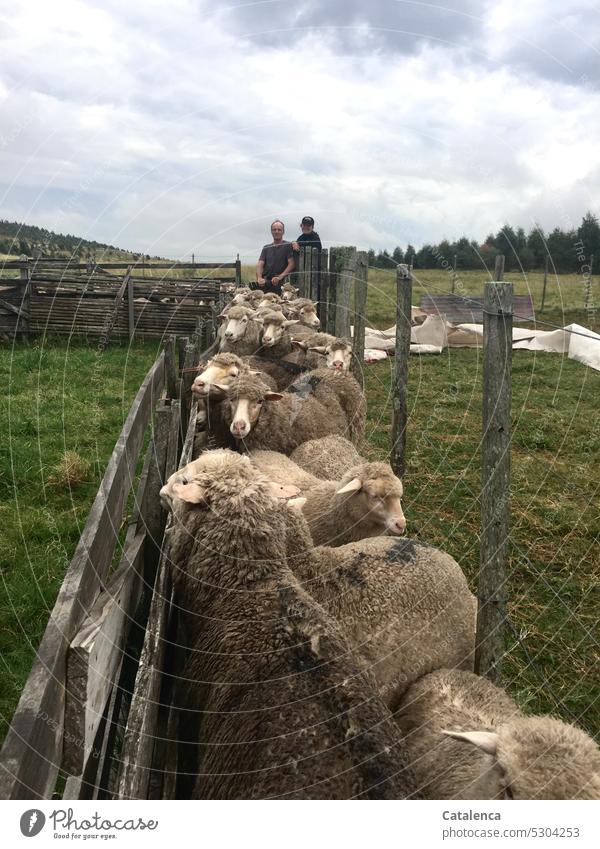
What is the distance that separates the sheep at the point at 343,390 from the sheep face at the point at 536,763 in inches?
202

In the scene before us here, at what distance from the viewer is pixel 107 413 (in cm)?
1028

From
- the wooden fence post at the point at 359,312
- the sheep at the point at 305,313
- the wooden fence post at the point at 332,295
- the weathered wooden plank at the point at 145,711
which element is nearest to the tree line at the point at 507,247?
the weathered wooden plank at the point at 145,711

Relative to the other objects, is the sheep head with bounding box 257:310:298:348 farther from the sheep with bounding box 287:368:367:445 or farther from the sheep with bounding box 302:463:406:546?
the sheep with bounding box 302:463:406:546

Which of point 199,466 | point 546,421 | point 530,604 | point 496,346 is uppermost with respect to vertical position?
point 496,346

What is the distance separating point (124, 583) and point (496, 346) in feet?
7.14

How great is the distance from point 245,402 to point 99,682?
385 cm

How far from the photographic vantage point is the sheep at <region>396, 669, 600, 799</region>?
7.42 feet

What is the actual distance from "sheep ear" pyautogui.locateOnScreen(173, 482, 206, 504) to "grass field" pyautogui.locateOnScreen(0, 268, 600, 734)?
1779mm

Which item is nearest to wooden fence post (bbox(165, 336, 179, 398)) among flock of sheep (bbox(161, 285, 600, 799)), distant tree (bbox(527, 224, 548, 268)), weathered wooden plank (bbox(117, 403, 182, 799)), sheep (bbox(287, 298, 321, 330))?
flock of sheep (bbox(161, 285, 600, 799))

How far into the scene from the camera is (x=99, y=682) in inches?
88.2

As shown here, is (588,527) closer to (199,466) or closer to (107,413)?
(199,466)

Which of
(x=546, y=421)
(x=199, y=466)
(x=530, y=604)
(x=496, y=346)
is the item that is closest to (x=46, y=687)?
(x=199, y=466)

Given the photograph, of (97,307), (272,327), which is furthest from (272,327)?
(97,307)
